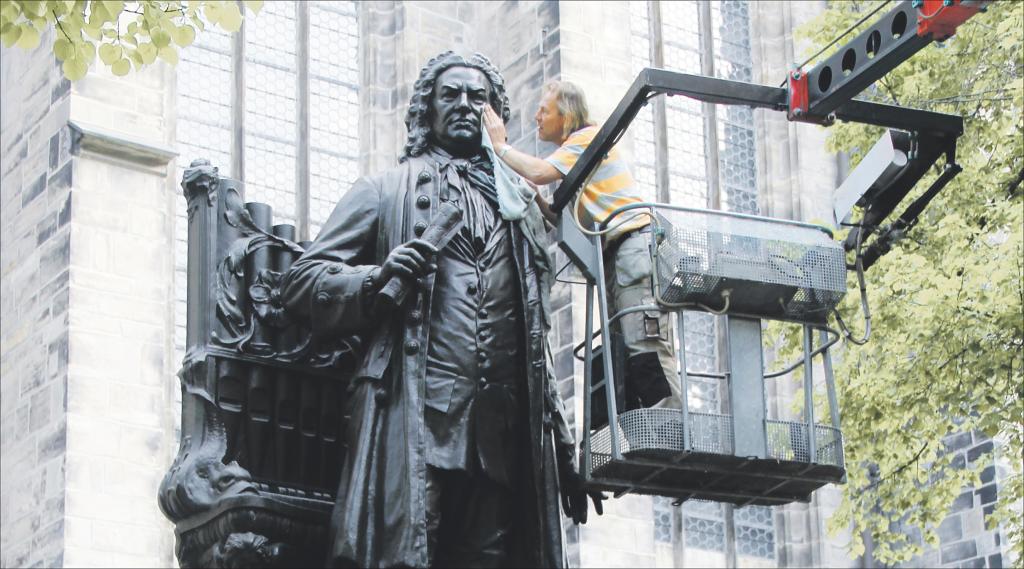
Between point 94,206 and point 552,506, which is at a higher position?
→ point 94,206

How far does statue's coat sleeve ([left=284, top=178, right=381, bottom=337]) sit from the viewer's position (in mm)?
6660

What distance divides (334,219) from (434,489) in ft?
3.07

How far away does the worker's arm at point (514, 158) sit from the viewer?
709 cm

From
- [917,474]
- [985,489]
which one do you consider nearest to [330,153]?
[985,489]

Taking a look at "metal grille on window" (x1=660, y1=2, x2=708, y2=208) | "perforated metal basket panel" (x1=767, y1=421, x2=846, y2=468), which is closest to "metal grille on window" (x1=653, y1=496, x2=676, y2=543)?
"metal grille on window" (x1=660, y1=2, x2=708, y2=208)

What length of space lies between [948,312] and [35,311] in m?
7.27

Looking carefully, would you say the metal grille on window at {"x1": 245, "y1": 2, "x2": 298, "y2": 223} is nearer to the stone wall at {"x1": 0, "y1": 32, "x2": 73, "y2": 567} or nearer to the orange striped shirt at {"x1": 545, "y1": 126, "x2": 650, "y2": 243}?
the stone wall at {"x1": 0, "y1": 32, "x2": 73, "y2": 567}

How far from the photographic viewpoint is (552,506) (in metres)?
6.73

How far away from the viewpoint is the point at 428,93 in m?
7.13

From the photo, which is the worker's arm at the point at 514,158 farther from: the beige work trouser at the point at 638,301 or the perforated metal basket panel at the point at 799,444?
the perforated metal basket panel at the point at 799,444

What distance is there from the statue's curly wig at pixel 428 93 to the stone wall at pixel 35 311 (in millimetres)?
9319

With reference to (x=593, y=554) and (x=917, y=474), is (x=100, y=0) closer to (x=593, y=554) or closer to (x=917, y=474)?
(x=917, y=474)

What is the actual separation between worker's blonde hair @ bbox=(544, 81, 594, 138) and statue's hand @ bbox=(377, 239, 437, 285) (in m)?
0.94

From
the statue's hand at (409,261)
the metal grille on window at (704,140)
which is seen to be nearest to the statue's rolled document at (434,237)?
the statue's hand at (409,261)
